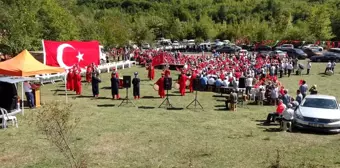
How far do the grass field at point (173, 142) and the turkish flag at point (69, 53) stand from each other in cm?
322

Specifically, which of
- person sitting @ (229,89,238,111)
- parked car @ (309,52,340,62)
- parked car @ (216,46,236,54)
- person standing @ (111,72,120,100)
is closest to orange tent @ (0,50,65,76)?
person standing @ (111,72,120,100)

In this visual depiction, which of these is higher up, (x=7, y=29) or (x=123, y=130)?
(x=7, y=29)

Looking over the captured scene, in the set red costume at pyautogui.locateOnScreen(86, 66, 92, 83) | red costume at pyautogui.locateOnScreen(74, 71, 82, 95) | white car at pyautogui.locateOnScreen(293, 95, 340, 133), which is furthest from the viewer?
red costume at pyautogui.locateOnScreen(86, 66, 92, 83)

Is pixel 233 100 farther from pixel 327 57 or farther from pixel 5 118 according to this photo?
pixel 327 57

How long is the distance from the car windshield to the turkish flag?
505 inches

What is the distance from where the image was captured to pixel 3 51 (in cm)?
3278

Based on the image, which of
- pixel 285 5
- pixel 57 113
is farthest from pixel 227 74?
pixel 285 5

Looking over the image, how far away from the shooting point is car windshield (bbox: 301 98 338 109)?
51.2 ft

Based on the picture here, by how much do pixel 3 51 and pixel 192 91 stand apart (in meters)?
18.4

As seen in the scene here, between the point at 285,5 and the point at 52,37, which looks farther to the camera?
the point at 285,5

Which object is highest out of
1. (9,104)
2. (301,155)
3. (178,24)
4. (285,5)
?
(285,5)

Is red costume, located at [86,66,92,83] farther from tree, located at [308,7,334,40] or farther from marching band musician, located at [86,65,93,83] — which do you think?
tree, located at [308,7,334,40]

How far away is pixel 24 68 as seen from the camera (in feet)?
59.8

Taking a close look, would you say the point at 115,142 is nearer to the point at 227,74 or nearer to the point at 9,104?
the point at 9,104
